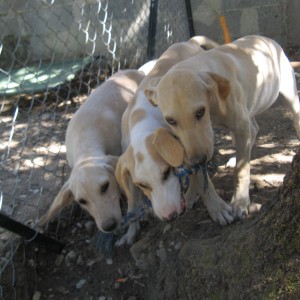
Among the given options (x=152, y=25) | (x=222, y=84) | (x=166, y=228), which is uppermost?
(x=222, y=84)

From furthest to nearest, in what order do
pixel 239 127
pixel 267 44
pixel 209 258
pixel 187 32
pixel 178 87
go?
pixel 187 32 → pixel 267 44 → pixel 239 127 → pixel 178 87 → pixel 209 258

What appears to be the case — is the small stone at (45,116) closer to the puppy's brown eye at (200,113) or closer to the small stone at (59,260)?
the small stone at (59,260)

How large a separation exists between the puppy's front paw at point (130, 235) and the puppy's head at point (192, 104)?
2.50 ft

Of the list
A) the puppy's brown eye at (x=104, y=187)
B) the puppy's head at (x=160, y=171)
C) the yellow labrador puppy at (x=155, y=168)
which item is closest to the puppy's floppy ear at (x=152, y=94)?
the yellow labrador puppy at (x=155, y=168)

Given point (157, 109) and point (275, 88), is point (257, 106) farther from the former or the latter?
point (157, 109)

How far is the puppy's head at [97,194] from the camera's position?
284 centimetres

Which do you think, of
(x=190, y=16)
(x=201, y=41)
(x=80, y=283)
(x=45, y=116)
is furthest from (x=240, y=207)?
(x=190, y=16)

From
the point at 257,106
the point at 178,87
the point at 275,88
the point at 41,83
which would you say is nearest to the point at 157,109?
the point at 178,87

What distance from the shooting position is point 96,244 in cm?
305

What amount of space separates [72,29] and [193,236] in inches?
176

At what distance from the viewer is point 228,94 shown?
2691 millimetres

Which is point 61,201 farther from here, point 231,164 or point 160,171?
point 231,164

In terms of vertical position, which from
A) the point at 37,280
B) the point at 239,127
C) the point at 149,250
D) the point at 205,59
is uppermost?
the point at 205,59

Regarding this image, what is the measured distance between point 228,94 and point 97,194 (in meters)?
1.00
